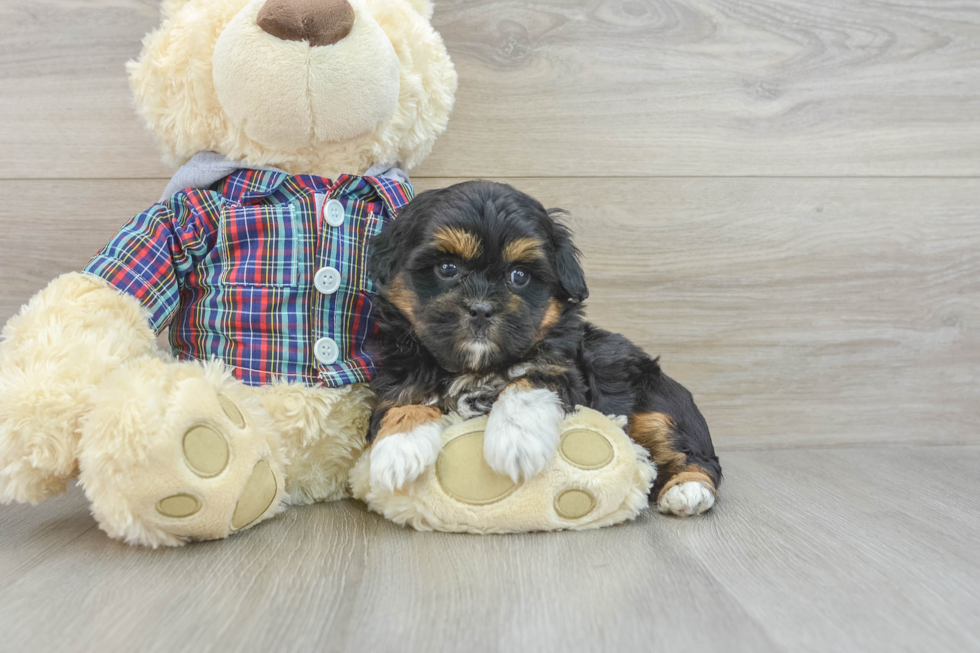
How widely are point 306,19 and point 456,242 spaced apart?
1.59 feet

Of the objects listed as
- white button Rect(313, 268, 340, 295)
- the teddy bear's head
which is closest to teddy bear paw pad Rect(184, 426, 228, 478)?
white button Rect(313, 268, 340, 295)

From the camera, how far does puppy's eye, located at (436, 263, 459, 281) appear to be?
1.20m

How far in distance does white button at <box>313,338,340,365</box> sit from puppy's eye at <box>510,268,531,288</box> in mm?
377

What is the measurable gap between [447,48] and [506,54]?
153mm

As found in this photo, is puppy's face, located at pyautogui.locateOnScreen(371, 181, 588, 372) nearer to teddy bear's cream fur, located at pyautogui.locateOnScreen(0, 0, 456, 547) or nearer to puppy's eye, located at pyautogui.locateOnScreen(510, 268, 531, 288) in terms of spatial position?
puppy's eye, located at pyautogui.locateOnScreen(510, 268, 531, 288)

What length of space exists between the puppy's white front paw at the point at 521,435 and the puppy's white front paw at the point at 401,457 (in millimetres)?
96

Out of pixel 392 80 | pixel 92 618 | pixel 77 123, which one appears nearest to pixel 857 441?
pixel 392 80

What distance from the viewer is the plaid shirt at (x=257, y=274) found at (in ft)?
4.32

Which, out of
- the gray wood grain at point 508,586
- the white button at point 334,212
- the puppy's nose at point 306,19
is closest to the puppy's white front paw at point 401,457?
the gray wood grain at point 508,586

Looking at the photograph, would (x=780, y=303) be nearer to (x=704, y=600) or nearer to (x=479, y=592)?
(x=704, y=600)

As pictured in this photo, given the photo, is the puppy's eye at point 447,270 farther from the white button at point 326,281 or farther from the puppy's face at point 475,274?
the white button at point 326,281

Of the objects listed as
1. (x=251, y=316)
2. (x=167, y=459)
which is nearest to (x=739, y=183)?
(x=251, y=316)

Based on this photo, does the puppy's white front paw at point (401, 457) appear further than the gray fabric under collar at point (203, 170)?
No

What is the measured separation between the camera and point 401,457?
1.13 m
